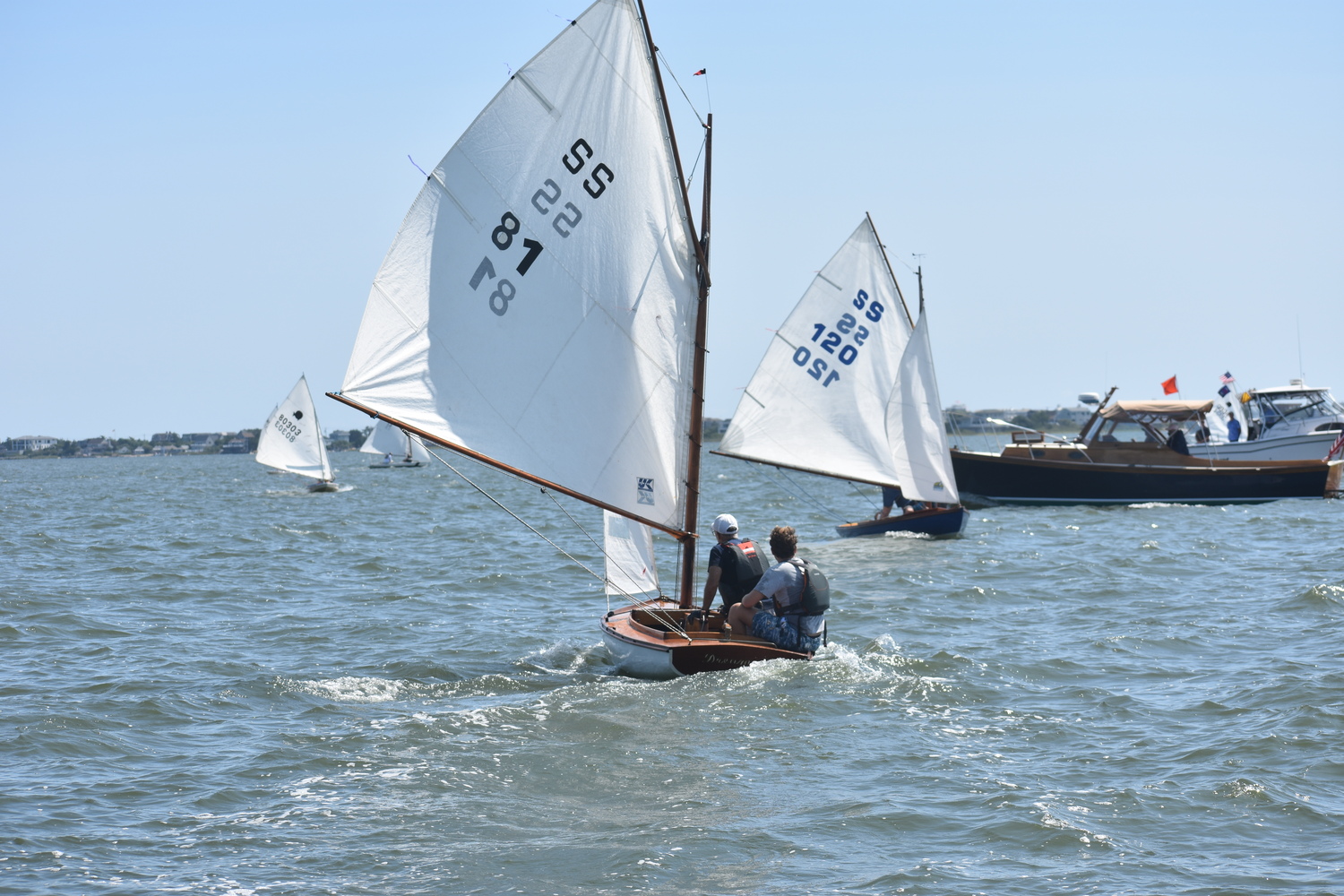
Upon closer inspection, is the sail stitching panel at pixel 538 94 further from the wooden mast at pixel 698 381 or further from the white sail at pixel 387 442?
the white sail at pixel 387 442

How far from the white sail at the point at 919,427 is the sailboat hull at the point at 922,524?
47 centimetres

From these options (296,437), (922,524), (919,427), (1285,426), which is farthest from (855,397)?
(296,437)

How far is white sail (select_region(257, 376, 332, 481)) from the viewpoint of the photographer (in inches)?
2021

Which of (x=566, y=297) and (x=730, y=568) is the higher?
(x=566, y=297)

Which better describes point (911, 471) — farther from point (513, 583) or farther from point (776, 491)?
point (776, 491)

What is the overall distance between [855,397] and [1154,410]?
43.5ft

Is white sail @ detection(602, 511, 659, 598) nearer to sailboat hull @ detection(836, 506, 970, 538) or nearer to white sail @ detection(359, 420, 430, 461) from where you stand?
sailboat hull @ detection(836, 506, 970, 538)

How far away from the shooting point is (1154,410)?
34844 mm

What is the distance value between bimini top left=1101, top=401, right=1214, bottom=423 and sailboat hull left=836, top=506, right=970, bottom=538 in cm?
1169

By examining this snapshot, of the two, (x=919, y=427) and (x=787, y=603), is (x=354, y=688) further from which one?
(x=919, y=427)

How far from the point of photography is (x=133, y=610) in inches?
683

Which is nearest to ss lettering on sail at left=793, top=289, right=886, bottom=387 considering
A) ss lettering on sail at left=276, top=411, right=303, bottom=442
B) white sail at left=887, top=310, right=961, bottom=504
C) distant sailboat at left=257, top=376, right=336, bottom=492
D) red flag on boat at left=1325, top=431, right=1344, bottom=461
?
white sail at left=887, top=310, right=961, bottom=504

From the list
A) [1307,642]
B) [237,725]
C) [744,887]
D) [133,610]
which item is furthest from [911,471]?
[744,887]

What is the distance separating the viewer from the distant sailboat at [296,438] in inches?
2021
